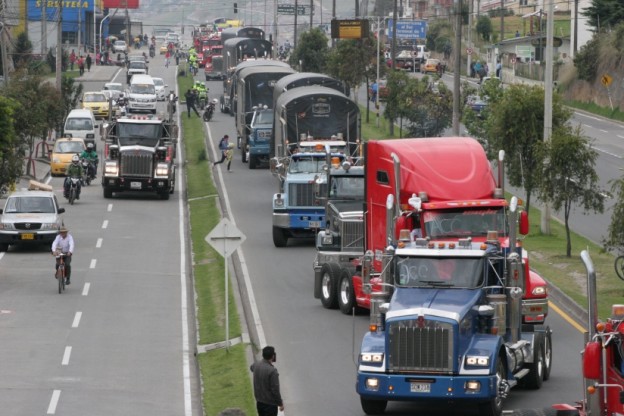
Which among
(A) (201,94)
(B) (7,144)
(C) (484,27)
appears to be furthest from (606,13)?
(B) (7,144)

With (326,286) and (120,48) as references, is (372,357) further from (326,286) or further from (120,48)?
(120,48)

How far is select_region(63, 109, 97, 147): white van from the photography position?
70.6 m

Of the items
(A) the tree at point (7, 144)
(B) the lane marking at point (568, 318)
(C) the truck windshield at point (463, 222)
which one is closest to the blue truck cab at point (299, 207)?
(A) the tree at point (7, 144)

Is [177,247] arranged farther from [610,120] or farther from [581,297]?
[610,120]

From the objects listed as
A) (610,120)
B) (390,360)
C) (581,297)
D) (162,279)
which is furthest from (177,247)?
(610,120)

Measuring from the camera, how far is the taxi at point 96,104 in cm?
8544

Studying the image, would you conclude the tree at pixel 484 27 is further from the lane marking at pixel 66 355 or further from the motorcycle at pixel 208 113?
the lane marking at pixel 66 355

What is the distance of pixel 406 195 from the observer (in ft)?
93.5

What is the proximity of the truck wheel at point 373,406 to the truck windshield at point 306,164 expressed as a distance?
22.2 meters

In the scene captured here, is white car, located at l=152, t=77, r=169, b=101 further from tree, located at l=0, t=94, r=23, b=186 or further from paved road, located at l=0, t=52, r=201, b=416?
tree, located at l=0, t=94, r=23, b=186

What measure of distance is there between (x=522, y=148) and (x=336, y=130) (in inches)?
374

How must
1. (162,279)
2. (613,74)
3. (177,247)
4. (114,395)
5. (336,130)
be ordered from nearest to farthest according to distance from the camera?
(114,395) → (162,279) → (177,247) → (336,130) → (613,74)

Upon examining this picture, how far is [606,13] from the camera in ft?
337

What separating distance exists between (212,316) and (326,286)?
8.23 feet
